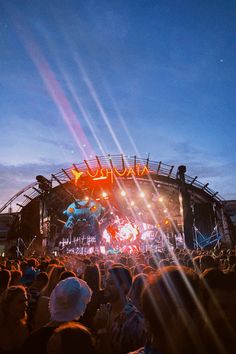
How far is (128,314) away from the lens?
3.05 m

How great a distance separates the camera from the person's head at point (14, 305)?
3205 mm

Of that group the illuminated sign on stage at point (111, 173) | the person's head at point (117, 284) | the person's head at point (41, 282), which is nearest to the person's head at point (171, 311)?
the person's head at point (117, 284)

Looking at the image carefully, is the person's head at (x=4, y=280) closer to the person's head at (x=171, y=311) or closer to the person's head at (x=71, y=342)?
the person's head at (x=71, y=342)

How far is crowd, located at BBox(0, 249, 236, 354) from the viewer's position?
1583 mm

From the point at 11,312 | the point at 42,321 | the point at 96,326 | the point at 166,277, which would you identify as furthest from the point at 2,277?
the point at 166,277

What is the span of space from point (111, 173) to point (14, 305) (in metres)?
25.6

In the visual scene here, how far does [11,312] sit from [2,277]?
1.57 meters

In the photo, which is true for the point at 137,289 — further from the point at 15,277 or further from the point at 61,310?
the point at 15,277

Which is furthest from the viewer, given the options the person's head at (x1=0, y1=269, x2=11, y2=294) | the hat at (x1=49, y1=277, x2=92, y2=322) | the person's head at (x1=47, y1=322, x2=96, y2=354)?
the person's head at (x1=0, y1=269, x2=11, y2=294)

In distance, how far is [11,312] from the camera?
3.21m

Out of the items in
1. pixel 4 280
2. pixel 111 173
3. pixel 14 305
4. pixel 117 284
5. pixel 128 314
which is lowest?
pixel 128 314

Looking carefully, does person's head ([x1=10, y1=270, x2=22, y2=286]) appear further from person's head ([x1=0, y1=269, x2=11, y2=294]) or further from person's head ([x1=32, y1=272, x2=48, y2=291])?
person's head ([x1=0, y1=269, x2=11, y2=294])


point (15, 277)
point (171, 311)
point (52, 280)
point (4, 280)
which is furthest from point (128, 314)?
point (15, 277)

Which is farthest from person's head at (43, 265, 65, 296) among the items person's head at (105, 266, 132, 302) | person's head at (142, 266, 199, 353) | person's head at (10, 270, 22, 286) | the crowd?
person's head at (142, 266, 199, 353)
